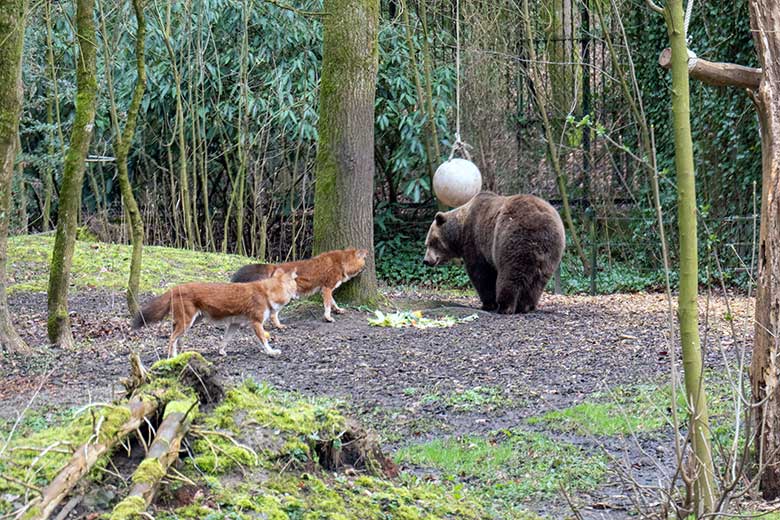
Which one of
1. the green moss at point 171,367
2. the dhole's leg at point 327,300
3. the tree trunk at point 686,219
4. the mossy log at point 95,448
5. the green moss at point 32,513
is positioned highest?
the tree trunk at point 686,219

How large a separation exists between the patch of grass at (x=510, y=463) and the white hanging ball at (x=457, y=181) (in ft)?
20.1

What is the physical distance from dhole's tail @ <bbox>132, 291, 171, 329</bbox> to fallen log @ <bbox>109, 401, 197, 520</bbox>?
167 inches

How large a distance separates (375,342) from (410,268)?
9112mm

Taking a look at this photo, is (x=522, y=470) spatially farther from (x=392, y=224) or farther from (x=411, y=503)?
(x=392, y=224)

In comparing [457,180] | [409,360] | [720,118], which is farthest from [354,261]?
[720,118]

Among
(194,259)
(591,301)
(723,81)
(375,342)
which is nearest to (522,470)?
(723,81)

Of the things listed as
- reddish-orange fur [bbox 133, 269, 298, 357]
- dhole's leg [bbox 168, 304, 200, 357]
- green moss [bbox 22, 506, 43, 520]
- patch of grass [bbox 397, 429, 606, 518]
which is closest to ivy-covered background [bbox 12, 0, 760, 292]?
reddish-orange fur [bbox 133, 269, 298, 357]

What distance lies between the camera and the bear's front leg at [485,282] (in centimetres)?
1329

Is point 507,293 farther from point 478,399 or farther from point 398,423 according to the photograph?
point 398,423

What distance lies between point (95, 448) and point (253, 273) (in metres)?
6.91

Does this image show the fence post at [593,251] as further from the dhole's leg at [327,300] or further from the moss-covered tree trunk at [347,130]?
the dhole's leg at [327,300]

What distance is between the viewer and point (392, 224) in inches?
755

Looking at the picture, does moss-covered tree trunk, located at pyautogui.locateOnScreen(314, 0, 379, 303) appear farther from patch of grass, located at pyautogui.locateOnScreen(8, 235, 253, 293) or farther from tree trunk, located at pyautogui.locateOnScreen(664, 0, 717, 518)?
tree trunk, located at pyautogui.locateOnScreen(664, 0, 717, 518)

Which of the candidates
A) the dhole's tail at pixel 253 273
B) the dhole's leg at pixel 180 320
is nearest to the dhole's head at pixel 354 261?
the dhole's tail at pixel 253 273
